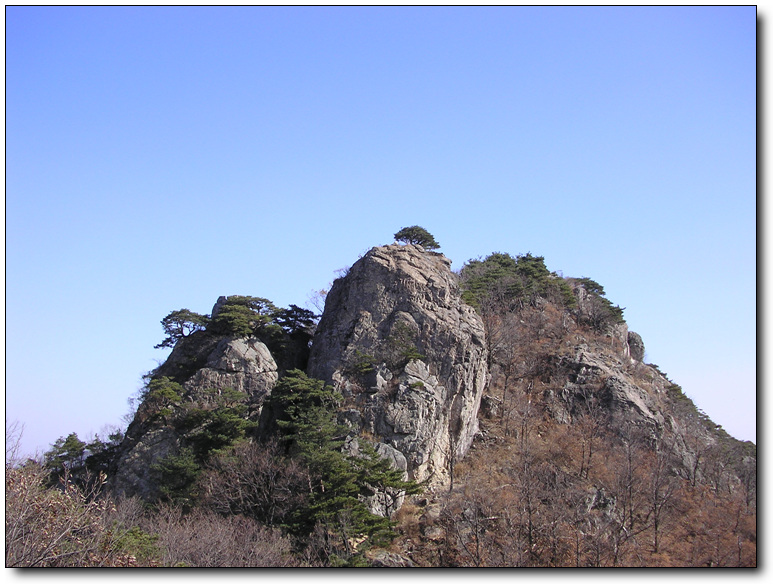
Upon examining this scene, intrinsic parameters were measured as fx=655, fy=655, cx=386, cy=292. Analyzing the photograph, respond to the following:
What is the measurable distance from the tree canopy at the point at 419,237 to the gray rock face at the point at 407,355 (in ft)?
A: 25.2

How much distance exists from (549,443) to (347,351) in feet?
36.1

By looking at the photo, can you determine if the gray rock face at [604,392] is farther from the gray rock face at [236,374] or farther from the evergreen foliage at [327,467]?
the gray rock face at [236,374]

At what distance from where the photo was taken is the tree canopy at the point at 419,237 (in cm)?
4356

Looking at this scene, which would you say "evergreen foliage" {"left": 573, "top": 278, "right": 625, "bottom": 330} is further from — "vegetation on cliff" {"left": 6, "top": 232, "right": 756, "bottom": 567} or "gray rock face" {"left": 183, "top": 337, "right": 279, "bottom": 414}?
"gray rock face" {"left": 183, "top": 337, "right": 279, "bottom": 414}

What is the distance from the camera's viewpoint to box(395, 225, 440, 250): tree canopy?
43562 millimetres

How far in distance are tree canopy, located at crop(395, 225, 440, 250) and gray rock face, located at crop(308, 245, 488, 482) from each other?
7.69 metres

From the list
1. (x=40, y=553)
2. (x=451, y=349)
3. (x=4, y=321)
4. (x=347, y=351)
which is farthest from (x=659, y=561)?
(x=4, y=321)

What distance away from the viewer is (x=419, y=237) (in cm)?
4362

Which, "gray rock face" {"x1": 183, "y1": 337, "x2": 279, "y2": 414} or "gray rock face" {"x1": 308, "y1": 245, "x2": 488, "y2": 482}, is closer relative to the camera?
"gray rock face" {"x1": 308, "y1": 245, "x2": 488, "y2": 482}

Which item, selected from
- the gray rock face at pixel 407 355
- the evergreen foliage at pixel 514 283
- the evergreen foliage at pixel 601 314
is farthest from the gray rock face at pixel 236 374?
the evergreen foliage at pixel 601 314

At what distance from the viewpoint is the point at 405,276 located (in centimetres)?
3328

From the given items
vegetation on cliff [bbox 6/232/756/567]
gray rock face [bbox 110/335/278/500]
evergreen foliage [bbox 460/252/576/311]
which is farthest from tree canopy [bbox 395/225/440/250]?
gray rock face [bbox 110/335/278/500]

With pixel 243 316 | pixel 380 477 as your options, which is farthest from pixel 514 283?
pixel 380 477

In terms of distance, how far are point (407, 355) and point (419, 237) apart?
14.5 metres
